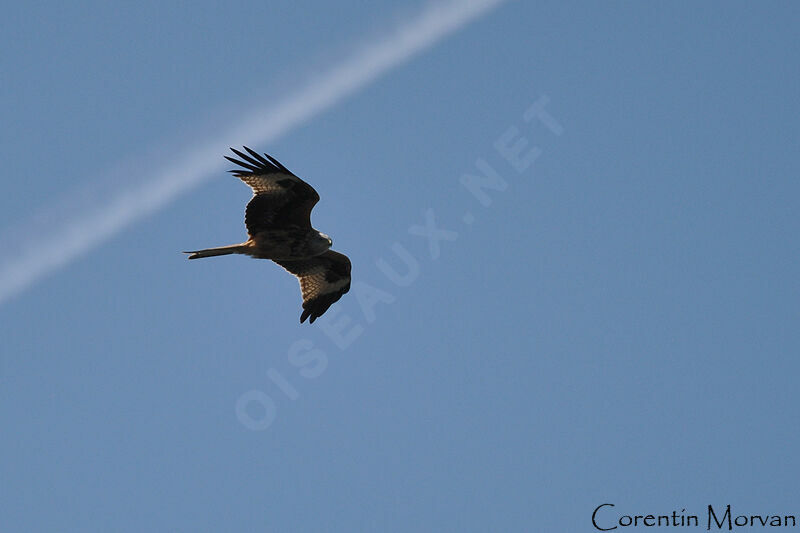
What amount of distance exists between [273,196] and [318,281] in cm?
321

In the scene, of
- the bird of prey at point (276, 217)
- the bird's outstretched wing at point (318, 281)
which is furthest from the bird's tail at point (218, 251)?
the bird's outstretched wing at point (318, 281)

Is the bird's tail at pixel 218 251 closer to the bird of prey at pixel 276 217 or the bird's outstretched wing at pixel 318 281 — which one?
the bird of prey at pixel 276 217

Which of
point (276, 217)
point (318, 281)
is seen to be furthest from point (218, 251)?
point (318, 281)

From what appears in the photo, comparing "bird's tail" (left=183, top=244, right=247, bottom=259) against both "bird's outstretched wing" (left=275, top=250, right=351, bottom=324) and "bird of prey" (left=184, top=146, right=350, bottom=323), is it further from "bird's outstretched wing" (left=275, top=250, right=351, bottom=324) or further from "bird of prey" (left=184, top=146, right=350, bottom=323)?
"bird's outstretched wing" (left=275, top=250, right=351, bottom=324)

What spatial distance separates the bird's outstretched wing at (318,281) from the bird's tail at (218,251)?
257 cm

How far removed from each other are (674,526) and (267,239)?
9.70 metres

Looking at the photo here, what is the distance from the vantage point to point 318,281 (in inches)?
1147

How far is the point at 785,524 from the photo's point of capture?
2744 cm

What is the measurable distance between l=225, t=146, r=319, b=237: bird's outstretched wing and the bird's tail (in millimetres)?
428

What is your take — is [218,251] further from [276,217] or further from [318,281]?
[318,281]

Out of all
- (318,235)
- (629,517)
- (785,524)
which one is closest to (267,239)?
(318,235)

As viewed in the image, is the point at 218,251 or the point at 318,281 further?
the point at 318,281

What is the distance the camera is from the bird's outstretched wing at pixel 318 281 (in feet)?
95.1

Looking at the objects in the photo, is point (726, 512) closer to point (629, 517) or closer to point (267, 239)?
point (629, 517)
